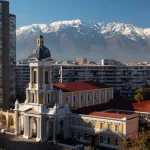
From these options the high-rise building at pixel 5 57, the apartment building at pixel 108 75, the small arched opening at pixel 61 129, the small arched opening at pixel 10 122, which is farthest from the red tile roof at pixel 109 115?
the apartment building at pixel 108 75

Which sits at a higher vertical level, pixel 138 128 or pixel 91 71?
pixel 91 71

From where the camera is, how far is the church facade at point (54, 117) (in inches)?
1923

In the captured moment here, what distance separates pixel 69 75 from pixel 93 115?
54.3 m

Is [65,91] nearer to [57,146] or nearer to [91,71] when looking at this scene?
[57,146]

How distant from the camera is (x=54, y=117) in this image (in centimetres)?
5097

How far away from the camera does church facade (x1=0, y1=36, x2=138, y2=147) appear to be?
160ft

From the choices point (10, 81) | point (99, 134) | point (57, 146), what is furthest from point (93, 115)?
point (10, 81)

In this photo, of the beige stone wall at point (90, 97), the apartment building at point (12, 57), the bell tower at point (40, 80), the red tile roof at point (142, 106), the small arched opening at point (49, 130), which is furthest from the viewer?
the apartment building at point (12, 57)

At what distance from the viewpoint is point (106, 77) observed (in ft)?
352

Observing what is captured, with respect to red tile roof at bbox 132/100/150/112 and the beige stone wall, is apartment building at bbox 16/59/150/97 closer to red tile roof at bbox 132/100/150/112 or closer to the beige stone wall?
the beige stone wall

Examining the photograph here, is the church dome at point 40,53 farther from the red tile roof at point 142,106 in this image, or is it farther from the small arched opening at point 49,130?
the red tile roof at point 142,106

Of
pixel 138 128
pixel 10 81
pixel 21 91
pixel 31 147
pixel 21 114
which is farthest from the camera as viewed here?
pixel 21 91

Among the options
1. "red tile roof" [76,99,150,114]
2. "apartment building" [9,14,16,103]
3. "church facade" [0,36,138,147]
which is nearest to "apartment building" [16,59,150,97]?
"apartment building" [9,14,16,103]

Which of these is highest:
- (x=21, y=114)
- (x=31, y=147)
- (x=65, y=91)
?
(x=65, y=91)
